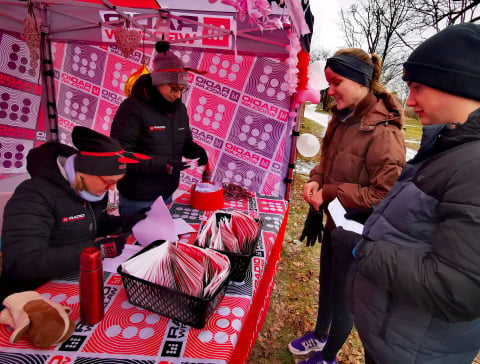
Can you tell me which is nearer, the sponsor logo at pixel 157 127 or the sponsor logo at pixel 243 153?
the sponsor logo at pixel 157 127

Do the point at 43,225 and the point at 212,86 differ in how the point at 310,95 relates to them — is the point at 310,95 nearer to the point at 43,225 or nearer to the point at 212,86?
the point at 212,86

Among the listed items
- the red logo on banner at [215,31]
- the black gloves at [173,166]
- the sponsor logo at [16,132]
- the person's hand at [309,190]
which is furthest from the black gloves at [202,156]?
the sponsor logo at [16,132]

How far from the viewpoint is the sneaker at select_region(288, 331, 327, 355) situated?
229 centimetres

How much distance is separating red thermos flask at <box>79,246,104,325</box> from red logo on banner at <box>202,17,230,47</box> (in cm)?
290

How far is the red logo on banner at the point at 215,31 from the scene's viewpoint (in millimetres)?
3117

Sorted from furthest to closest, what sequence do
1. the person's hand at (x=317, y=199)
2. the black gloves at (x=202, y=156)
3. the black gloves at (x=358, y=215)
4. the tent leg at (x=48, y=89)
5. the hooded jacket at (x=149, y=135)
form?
the tent leg at (x=48, y=89) < the black gloves at (x=202, y=156) < the hooded jacket at (x=149, y=135) < the person's hand at (x=317, y=199) < the black gloves at (x=358, y=215)

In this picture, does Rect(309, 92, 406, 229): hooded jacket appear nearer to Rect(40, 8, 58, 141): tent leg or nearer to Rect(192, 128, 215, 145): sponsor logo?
Rect(192, 128, 215, 145): sponsor logo

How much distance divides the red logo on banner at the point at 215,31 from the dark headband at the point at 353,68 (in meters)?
1.86

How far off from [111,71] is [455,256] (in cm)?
428

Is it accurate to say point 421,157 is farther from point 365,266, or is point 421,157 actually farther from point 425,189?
point 365,266

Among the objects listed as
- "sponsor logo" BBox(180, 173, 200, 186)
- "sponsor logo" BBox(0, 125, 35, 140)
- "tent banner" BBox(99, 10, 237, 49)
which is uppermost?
"tent banner" BBox(99, 10, 237, 49)

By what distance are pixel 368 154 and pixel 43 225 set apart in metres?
1.74

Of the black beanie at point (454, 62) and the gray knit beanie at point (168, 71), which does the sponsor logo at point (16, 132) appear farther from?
the black beanie at point (454, 62)

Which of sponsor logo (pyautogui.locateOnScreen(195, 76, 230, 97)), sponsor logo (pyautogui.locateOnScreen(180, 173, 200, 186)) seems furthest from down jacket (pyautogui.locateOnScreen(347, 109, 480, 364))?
sponsor logo (pyautogui.locateOnScreen(180, 173, 200, 186))
